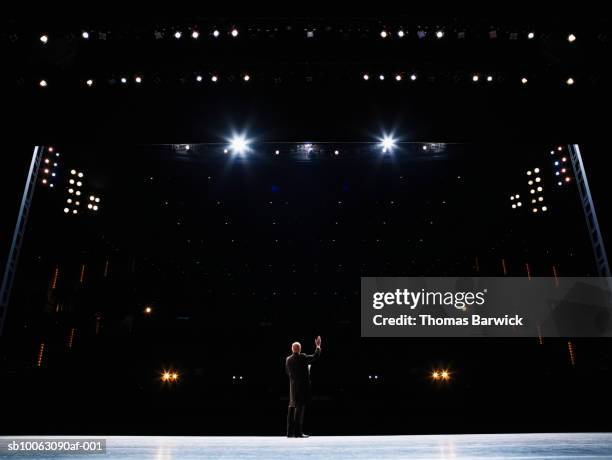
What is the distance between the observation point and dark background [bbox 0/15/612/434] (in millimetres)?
4367

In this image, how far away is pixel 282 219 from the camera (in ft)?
28.7

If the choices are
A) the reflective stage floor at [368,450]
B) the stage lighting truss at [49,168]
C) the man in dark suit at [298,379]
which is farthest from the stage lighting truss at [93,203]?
the man in dark suit at [298,379]

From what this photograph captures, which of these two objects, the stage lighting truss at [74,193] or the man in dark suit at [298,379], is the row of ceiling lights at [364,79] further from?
the stage lighting truss at [74,193]

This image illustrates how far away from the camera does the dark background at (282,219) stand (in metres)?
4.37

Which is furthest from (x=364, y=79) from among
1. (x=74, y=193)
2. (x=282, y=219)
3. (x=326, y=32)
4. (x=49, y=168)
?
(x=74, y=193)

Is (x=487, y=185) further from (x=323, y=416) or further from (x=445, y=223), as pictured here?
(x=323, y=416)

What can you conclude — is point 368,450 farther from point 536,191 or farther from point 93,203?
point 93,203

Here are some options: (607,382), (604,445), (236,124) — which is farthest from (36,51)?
(607,382)

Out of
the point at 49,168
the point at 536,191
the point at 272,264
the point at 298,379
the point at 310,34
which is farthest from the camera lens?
the point at 272,264

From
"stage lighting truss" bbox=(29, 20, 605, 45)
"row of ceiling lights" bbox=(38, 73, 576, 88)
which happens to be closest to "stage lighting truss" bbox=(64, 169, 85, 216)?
"row of ceiling lights" bbox=(38, 73, 576, 88)

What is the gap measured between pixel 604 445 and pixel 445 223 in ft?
16.6

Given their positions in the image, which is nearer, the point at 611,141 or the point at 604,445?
the point at 604,445

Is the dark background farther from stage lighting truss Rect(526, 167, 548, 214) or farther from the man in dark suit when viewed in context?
the man in dark suit

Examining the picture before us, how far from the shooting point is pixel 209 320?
8.64 metres
